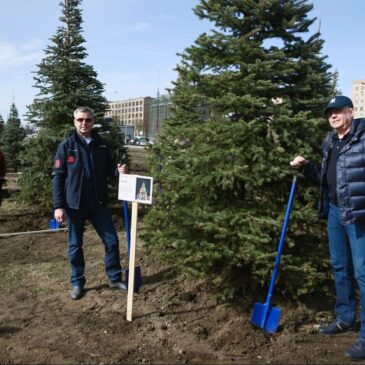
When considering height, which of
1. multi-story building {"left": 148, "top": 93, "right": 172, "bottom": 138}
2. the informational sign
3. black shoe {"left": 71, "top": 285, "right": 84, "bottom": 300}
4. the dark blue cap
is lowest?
black shoe {"left": 71, "top": 285, "right": 84, "bottom": 300}

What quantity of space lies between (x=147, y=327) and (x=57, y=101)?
691cm

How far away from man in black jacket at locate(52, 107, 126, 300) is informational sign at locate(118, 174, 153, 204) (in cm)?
39

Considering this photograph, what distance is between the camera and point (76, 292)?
5.02 m

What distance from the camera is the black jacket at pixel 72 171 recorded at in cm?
491

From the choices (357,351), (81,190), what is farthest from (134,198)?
(357,351)

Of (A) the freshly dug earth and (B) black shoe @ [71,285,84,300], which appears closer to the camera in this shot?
(A) the freshly dug earth

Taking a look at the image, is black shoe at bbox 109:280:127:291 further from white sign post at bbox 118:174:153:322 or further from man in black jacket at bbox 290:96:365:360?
man in black jacket at bbox 290:96:365:360

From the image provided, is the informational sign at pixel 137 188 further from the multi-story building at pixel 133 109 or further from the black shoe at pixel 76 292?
the multi-story building at pixel 133 109

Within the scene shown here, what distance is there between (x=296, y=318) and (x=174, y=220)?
1708 millimetres

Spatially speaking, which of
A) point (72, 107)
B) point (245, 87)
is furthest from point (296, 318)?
point (72, 107)

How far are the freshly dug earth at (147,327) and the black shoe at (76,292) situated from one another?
6cm

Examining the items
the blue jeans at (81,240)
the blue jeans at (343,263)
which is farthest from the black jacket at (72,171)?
the blue jeans at (343,263)

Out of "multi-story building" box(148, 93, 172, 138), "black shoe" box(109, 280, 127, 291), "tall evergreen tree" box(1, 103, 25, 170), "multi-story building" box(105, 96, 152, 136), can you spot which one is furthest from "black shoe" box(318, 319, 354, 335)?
"multi-story building" box(105, 96, 152, 136)

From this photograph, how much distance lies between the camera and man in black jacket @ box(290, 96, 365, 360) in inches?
143
